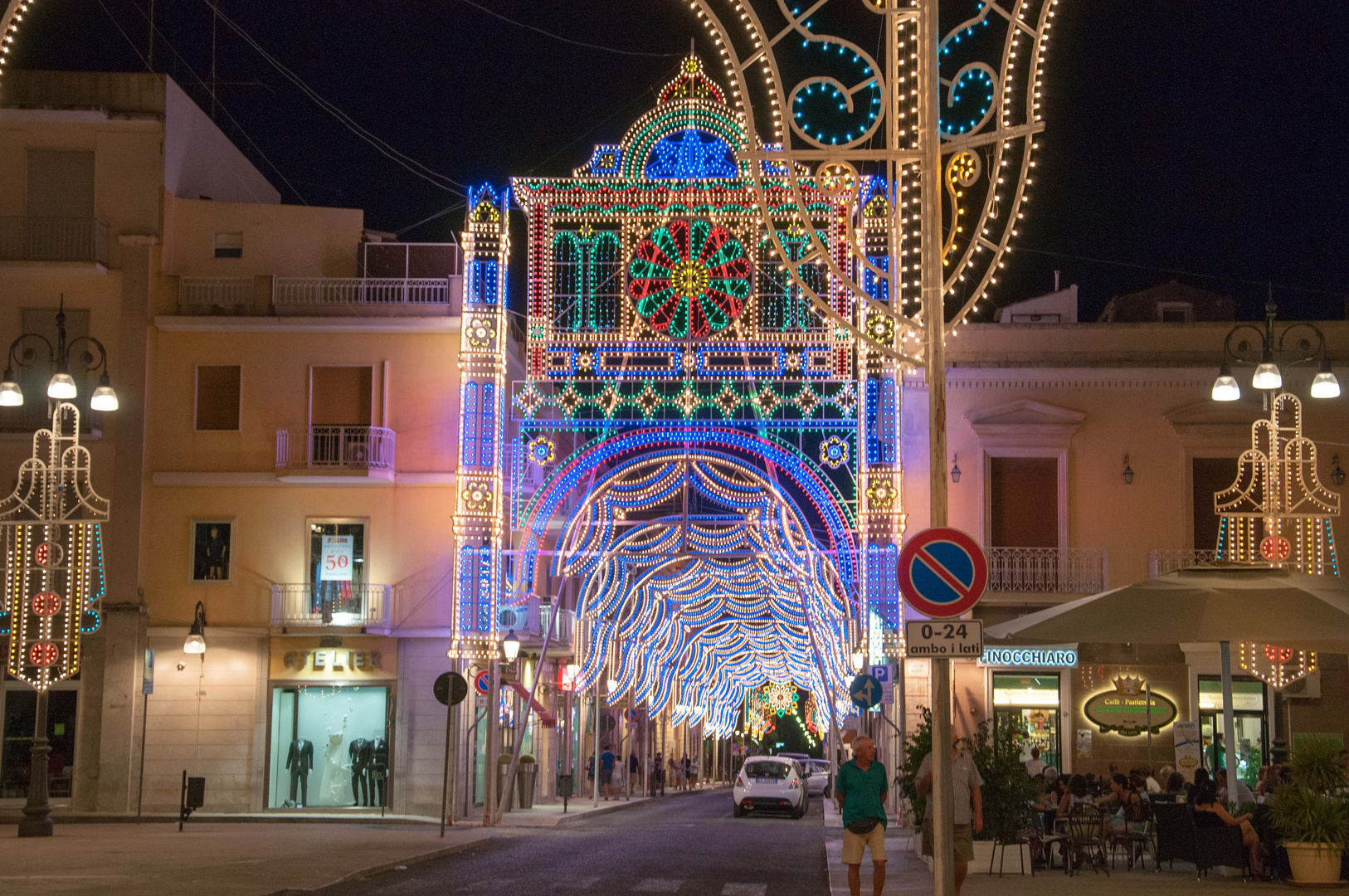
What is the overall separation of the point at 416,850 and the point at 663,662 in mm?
37653

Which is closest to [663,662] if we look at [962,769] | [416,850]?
[416,850]

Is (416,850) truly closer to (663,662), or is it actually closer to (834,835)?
(834,835)

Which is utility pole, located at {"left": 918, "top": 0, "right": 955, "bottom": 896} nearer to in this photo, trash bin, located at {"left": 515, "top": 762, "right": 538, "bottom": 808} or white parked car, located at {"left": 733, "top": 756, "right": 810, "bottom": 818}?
trash bin, located at {"left": 515, "top": 762, "right": 538, "bottom": 808}

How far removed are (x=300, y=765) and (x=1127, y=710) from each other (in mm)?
15707

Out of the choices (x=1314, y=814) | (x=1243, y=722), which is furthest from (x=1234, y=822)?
(x=1243, y=722)

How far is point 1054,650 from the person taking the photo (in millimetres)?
28562

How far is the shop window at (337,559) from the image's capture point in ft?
103

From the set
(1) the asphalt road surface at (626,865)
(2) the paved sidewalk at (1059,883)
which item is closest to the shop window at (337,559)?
(1) the asphalt road surface at (626,865)

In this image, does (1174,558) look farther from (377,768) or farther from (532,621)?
(377,768)

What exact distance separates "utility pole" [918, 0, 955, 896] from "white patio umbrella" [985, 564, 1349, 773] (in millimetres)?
5796

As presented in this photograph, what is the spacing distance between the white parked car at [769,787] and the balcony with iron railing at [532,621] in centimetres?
584

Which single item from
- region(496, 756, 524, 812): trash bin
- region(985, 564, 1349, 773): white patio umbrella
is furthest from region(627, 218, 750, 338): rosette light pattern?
region(985, 564, 1349, 773): white patio umbrella

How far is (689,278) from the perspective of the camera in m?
28.6

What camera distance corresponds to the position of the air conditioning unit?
28.0 metres
